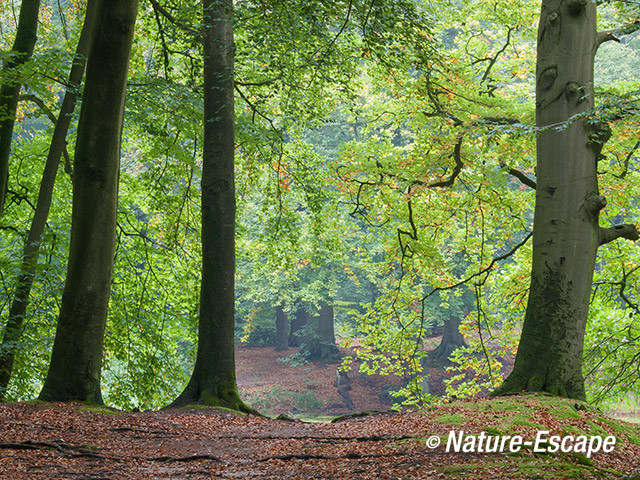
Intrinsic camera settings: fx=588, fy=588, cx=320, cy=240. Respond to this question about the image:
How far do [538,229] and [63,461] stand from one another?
19.2ft

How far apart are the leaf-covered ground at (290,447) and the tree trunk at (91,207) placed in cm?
52

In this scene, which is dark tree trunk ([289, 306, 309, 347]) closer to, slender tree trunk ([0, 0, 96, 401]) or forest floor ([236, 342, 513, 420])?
forest floor ([236, 342, 513, 420])

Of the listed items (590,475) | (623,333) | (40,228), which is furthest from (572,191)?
(40,228)

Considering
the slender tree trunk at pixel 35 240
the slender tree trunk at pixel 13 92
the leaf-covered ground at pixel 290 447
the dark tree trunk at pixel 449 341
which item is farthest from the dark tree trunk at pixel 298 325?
the leaf-covered ground at pixel 290 447

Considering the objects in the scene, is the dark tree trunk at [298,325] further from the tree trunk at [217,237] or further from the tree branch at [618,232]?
the tree branch at [618,232]

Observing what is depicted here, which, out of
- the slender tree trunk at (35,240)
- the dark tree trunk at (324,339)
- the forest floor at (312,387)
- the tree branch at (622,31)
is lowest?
the forest floor at (312,387)

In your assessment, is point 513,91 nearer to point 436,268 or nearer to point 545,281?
point 436,268

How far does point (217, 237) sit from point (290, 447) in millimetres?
3969

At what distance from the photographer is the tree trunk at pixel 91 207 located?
22.4 ft

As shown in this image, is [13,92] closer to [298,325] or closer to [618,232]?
[618,232]

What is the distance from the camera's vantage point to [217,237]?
8594 mm

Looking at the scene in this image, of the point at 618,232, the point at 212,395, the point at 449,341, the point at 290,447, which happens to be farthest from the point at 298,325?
the point at 290,447

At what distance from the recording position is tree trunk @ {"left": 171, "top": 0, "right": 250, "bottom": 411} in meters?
8.27

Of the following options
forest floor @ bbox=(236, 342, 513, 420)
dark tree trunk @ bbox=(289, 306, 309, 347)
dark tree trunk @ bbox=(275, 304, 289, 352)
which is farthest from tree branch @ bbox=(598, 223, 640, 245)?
dark tree trunk @ bbox=(275, 304, 289, 352)
